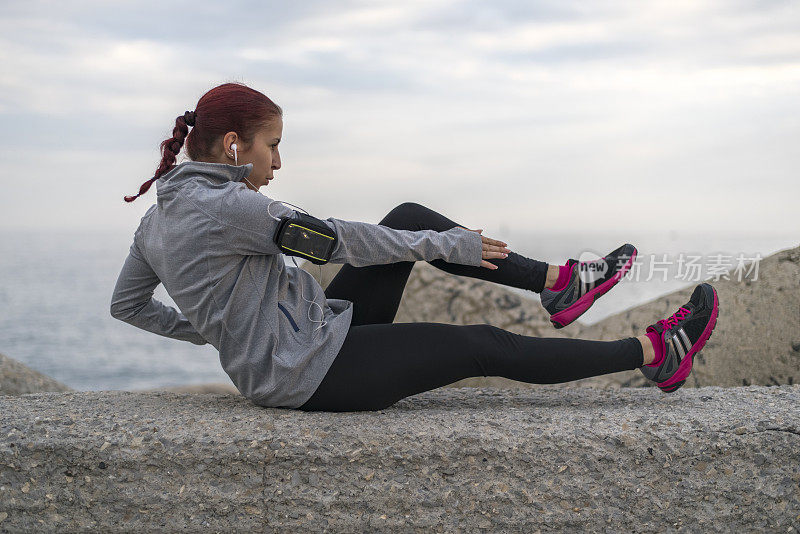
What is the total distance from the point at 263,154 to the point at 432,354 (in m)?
1.01

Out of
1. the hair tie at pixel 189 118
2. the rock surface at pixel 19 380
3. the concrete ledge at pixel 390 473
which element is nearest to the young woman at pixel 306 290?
the hair tie at pixel 189 118

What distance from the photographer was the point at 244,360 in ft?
9.08

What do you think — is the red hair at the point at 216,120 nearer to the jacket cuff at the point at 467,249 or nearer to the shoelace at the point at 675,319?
the jacket cuff at the point at 467,249

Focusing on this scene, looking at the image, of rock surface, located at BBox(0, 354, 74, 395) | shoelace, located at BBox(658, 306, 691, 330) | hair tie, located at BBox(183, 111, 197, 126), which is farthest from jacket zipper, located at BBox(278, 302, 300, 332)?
rock surface, located at BBox(0, 354, 74, 395)

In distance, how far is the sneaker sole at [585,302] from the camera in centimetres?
311

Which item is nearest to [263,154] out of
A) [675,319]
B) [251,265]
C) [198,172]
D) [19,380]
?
[198,172]

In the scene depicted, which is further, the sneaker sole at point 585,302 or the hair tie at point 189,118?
the sneaker sole at point 585,302

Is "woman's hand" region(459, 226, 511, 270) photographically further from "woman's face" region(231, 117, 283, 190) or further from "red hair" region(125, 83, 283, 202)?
"red hair" region(125, 83, 283, 202)

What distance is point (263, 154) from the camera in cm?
280

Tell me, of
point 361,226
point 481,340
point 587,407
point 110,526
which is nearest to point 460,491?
point 481,340

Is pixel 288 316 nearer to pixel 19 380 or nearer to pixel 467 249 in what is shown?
pixel 467 249

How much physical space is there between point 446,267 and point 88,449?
5.08ft

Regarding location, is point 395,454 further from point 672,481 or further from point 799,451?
point 799,451

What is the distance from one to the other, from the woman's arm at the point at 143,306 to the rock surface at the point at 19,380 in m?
1.92
